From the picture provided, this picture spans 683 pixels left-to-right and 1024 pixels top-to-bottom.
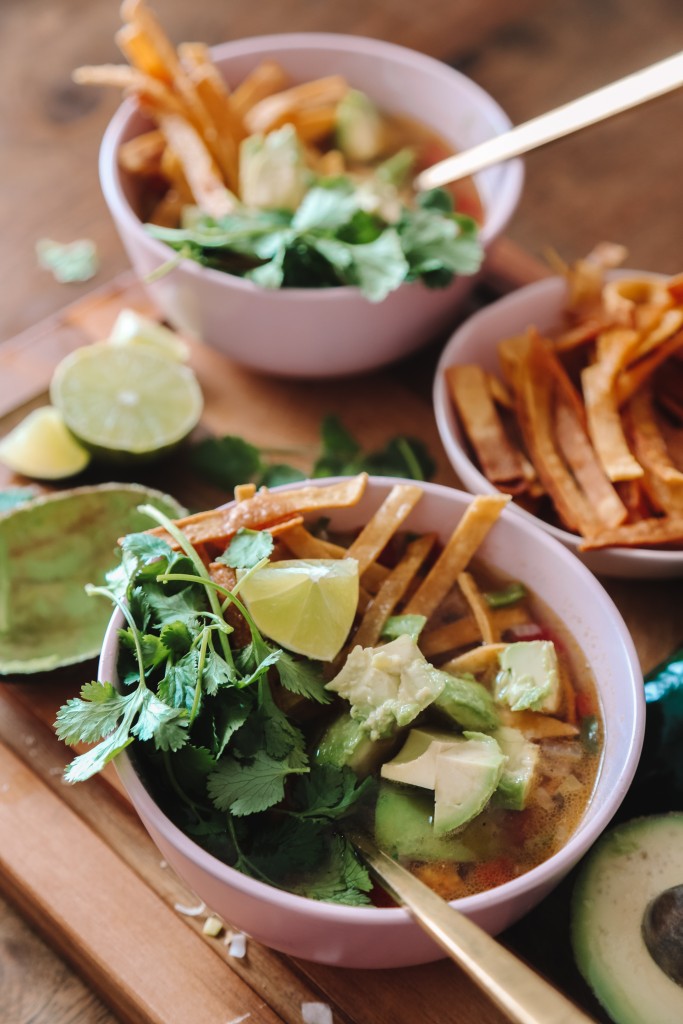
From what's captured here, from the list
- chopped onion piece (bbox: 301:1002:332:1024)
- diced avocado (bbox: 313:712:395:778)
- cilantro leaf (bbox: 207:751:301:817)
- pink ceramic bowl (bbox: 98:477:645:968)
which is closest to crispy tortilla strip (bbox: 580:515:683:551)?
pink ceramic bowl (bbox: 98:477:645:968)

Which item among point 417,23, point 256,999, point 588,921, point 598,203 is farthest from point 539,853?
point 417,23

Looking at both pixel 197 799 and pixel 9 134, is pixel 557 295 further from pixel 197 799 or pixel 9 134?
pixel 9 134

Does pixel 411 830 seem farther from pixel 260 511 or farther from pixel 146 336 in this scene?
pixel 146 336

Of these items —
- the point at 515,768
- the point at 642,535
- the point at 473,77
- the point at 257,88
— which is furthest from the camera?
the point at 473,77

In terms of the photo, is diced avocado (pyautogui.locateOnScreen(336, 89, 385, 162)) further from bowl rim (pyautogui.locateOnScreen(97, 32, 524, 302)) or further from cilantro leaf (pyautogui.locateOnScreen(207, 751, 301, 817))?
cilantro leaf (pyautogui.locateOnScreen(207, 751, 301, 817))

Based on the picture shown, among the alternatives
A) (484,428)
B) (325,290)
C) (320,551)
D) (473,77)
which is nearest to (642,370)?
(484,428)

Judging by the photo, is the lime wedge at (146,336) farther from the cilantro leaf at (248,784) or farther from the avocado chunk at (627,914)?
the avocado chunk at (627,914)

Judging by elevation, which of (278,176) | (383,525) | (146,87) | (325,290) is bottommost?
(383,525)
